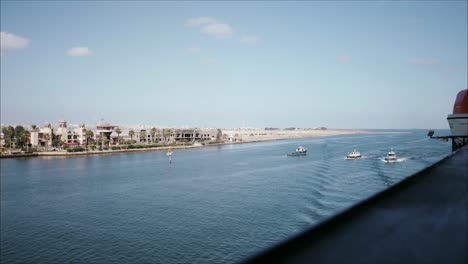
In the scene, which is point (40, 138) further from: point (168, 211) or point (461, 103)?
point (461, 103)

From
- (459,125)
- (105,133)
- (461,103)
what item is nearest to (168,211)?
(459,125)

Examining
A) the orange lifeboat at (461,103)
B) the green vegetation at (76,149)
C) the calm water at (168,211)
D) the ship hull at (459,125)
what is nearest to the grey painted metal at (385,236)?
the calm water at (168,211)

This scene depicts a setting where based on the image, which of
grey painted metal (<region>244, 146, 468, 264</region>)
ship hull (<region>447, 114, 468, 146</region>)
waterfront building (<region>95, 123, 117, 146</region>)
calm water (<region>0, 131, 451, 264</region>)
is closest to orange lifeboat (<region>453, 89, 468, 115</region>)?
ship hull (<region>447, 114, 468, 146</region>)

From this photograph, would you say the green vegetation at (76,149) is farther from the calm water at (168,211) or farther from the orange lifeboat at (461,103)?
the orange lifeboat at (461,103)

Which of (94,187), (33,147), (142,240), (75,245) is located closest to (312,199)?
(142,240)

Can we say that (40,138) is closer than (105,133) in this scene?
Yes

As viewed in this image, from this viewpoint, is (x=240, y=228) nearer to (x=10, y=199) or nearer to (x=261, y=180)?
(x=261, y=180)

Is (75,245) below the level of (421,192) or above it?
below
